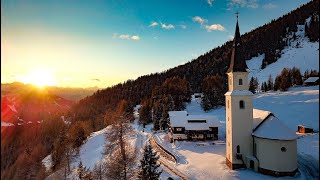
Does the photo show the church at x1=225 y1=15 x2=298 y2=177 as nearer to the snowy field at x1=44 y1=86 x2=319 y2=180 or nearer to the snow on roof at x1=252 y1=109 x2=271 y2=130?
the snow on roof at x1=252 y1=109 x2=271 y2=130

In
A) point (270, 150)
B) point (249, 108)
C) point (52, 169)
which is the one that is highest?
point (249, 108)

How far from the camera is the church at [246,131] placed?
31.0 meters

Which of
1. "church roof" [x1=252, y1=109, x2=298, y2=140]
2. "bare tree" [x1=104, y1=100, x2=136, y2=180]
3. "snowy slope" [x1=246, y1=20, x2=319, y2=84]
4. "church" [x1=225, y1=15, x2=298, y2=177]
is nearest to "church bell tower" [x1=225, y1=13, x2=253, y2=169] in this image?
"church" [x1=225, y1=15, x2=298, y2=177]

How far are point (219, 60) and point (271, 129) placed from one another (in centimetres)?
11749

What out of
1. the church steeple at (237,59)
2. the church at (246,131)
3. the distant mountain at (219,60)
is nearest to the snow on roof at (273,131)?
the church at (246,131)

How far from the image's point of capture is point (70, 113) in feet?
455

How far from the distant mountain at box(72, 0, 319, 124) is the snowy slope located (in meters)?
1.52

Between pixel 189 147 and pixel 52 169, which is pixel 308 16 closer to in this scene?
pixel 189 147

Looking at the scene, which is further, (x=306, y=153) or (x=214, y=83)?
(x=214, y=83)

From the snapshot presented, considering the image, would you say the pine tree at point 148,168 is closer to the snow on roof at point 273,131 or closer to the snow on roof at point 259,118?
the snow on roof at point 273,131

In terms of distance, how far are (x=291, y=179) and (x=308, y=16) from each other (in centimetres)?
15084

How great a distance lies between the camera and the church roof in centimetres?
3064

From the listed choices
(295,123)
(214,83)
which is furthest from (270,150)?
(214,83)

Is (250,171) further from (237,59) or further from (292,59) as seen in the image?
(292,59)
